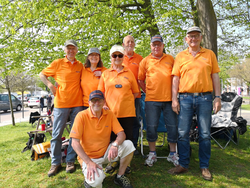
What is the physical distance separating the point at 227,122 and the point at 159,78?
8.50ft

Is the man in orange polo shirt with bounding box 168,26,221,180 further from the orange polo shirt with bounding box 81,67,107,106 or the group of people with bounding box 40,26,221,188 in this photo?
the orange polo shirt with bounding box 81,67,107,106

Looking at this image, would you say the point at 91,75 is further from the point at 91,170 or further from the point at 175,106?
the point at 91,170

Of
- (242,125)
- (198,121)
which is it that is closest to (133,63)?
(198,121)

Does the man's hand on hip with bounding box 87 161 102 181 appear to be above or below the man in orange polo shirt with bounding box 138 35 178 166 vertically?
below

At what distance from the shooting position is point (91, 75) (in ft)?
11.3

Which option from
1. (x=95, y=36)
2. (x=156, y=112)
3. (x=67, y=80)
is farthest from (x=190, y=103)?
(x=95, y=36)

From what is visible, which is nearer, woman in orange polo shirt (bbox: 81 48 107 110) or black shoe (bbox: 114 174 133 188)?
black shoe (bbox: 114 174 133 188)

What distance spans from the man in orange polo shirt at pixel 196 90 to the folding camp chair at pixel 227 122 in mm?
1660

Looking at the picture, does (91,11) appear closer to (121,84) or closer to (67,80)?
(67,80)

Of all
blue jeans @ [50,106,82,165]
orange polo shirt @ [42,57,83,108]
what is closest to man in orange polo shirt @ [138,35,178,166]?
orange polo shirt @ [42,57,83,108]

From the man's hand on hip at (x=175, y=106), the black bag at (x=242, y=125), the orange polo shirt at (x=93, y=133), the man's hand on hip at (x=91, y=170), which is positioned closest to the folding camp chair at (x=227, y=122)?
the black bag at (x=242, y=125)

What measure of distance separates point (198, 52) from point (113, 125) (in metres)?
1.84

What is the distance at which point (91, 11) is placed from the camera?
17.7 ft

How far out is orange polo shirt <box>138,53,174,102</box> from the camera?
332 centimetres
